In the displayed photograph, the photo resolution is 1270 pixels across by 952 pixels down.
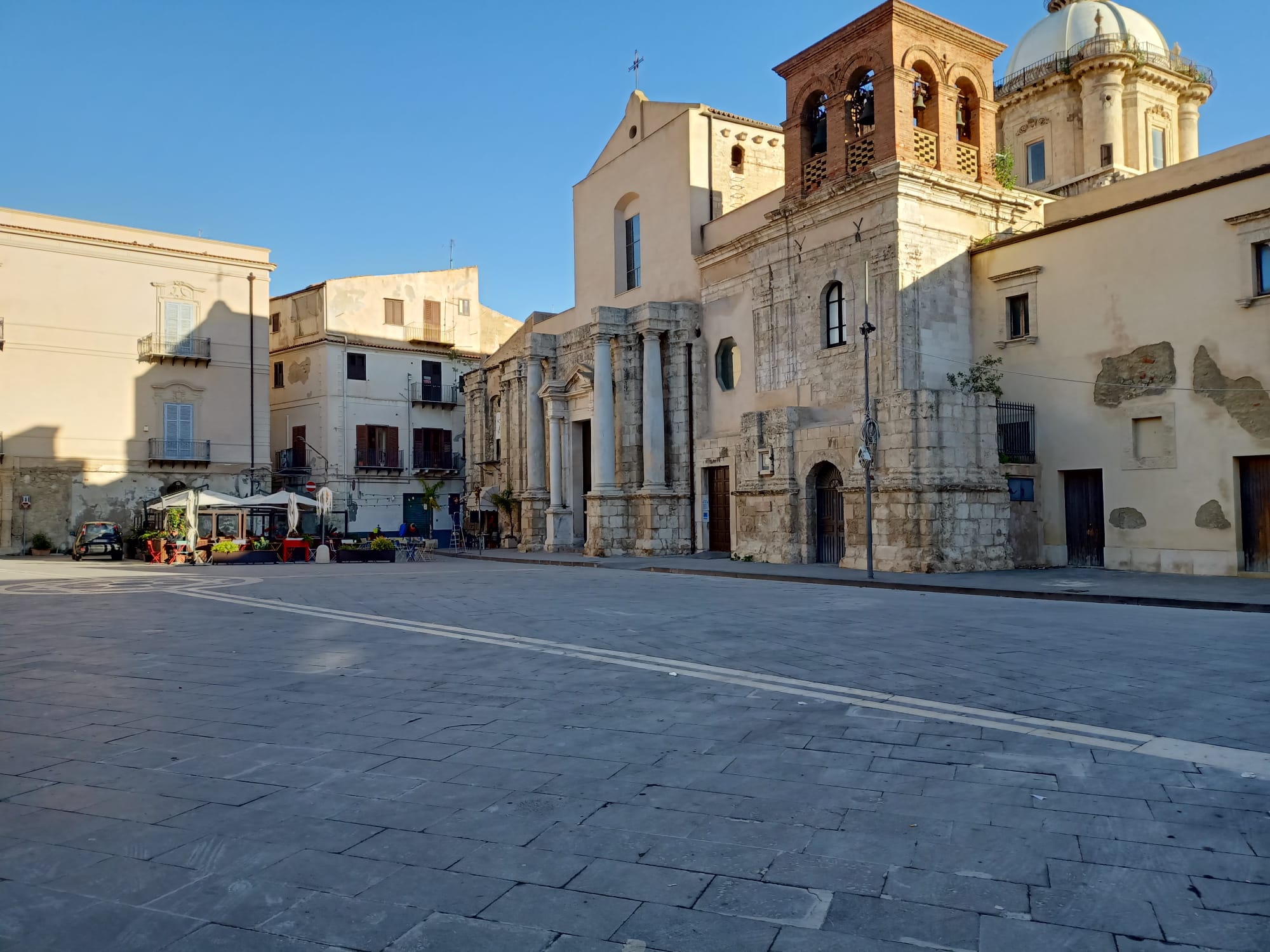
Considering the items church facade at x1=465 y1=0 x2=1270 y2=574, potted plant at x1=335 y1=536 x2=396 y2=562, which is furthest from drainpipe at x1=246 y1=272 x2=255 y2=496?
church facade at x1=465 y1=0 x2=1270 y2=574

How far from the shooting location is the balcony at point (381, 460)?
42.3 meters

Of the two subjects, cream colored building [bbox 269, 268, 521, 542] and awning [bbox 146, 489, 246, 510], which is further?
cream colored building [bbox 269, 268, 521, 542]

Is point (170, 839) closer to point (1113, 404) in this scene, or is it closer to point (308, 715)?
point (308, 715)

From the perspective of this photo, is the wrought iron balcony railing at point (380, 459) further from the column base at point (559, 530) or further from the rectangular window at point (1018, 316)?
the rectangular window at point (1018, 316)

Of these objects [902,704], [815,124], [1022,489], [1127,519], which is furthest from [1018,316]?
[902,704]

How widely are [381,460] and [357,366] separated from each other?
4432 mm

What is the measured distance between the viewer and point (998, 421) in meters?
20.4

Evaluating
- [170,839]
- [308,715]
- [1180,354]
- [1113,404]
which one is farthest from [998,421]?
[170,839]

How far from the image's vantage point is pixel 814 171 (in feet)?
75.9

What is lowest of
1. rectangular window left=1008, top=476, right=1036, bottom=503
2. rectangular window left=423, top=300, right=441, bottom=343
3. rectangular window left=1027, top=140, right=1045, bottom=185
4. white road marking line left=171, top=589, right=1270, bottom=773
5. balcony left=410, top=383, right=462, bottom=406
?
white road marking line left=171, top=589, right=1270, bottom=773

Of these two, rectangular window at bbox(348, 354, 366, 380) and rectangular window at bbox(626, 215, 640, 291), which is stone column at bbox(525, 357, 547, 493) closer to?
rectangular window at bbox(626, 215, 640, 291)

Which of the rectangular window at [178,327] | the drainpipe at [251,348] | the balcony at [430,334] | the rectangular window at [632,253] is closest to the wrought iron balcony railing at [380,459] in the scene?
the drainpipe at [251,348]

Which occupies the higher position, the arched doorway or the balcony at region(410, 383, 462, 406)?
the balcony at region(410, 383, 462, 406)

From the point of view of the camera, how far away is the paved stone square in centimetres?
309
